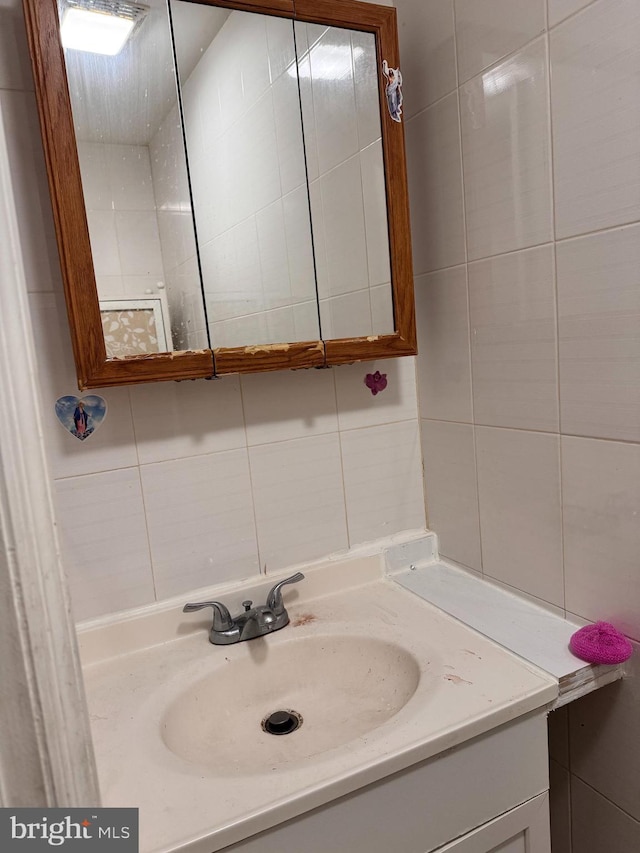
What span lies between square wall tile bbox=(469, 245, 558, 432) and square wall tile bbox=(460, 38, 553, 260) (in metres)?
0.04

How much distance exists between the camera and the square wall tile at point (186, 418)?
100cm

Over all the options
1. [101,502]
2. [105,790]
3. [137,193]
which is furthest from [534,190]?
[105,790]

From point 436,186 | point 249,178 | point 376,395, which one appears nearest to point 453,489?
point 376,395

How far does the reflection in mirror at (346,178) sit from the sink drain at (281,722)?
26.8 inches

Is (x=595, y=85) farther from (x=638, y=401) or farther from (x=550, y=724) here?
(x=550, y=724)

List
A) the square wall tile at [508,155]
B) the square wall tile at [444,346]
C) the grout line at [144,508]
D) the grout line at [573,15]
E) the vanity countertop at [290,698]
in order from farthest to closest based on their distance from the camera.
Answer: the square wall tile at [444,346] < the grout line at [144,508] < the square wall tile at [508,155] < the grout line at [573,15] < the vanity countertop at [290,698]

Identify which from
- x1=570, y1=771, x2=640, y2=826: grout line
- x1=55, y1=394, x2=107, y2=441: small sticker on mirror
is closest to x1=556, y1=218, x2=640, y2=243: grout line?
x1=55, y1=394, x2=107, y2=441: small sticker on mirror

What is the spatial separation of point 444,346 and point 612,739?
75cm

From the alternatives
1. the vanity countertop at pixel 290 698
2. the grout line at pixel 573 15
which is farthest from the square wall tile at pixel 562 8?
the vanity countertop at pixel 290 698

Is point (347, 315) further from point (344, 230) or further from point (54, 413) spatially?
point (54, 413)

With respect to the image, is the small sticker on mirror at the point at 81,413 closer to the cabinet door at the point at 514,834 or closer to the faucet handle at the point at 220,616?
the faucet handle at the point at 220,616

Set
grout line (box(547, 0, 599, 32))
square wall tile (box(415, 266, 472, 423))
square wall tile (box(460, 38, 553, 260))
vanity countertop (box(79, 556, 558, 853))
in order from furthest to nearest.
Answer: square wall tile (box(415, 266, 472, 423)) → square wall tile (box(460, 38, 553, 260)) → grout line (box(547, 0, 599, 32)) → vanity countertop (box(79, 556, 558, 853))

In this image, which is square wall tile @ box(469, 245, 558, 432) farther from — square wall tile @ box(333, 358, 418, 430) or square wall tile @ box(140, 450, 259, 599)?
square wall tile @ box(140, 450, 259, 599)

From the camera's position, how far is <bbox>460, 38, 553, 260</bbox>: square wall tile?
875mm
